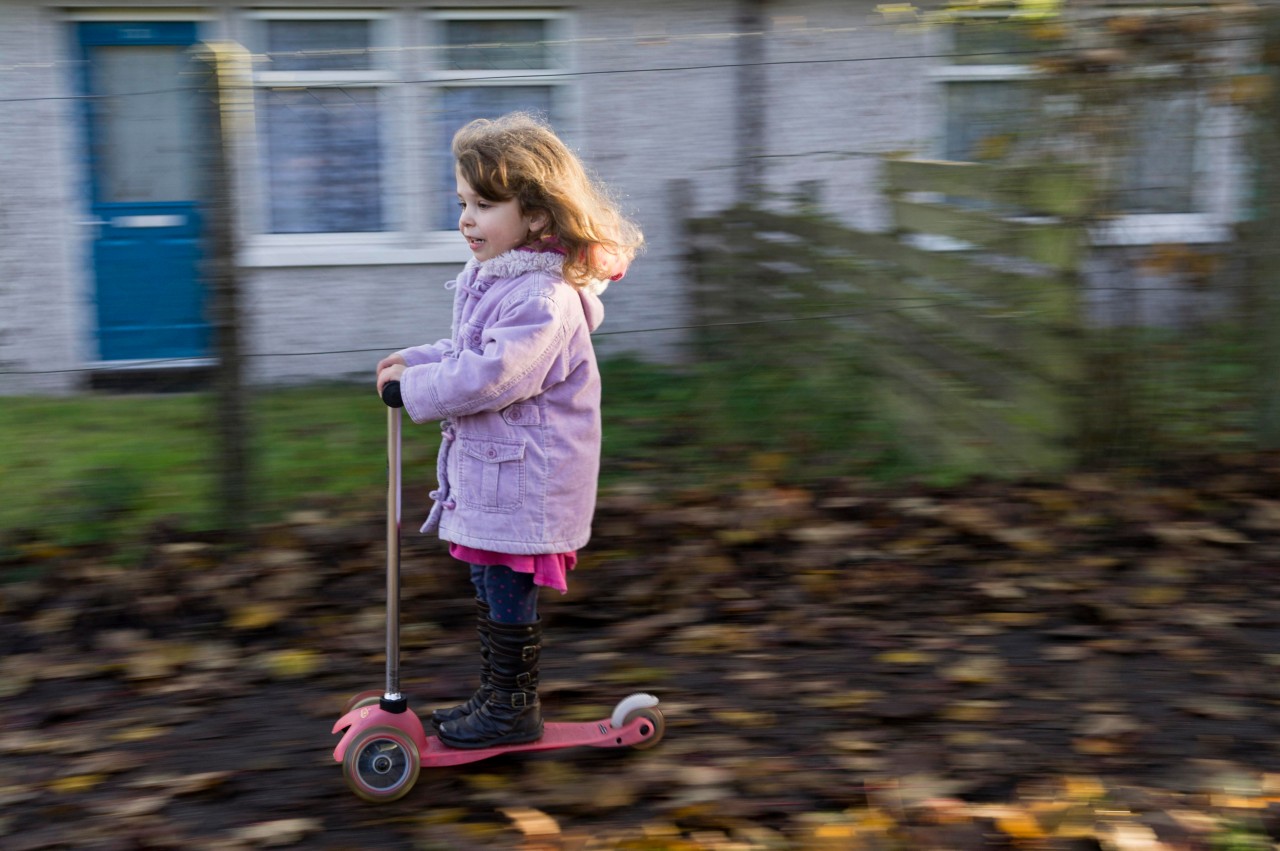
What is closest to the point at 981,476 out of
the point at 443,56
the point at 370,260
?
the point at 370,260

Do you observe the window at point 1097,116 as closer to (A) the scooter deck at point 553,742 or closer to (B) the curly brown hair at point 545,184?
(B) the curly brown hair at point 545,184

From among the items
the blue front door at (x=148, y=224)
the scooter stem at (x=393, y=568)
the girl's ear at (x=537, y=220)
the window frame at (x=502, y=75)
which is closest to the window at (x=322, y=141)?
the window frame at (x=502, y=75)

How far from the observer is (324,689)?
13.1 ft

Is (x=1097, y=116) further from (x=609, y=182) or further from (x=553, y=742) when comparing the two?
(x=553, y=742)

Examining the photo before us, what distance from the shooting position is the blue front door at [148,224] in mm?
4516

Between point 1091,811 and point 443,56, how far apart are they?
246 inches

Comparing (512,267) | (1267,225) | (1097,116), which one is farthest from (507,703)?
(1267,225)

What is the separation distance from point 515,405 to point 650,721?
3.12 ft

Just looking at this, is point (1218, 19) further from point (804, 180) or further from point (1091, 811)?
point (1091, 811)

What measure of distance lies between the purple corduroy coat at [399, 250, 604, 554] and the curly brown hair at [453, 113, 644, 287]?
0.06 metres

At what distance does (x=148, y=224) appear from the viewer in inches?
197

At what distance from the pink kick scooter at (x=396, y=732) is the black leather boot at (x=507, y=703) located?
0.09 feet

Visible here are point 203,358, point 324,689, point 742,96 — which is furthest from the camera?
point 742,96

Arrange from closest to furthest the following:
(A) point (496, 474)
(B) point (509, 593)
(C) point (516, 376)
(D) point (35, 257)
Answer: (C) point (516, 376)
(A) point (496, 474)
(B) point (509, 593)
(D) point (35, 257)
